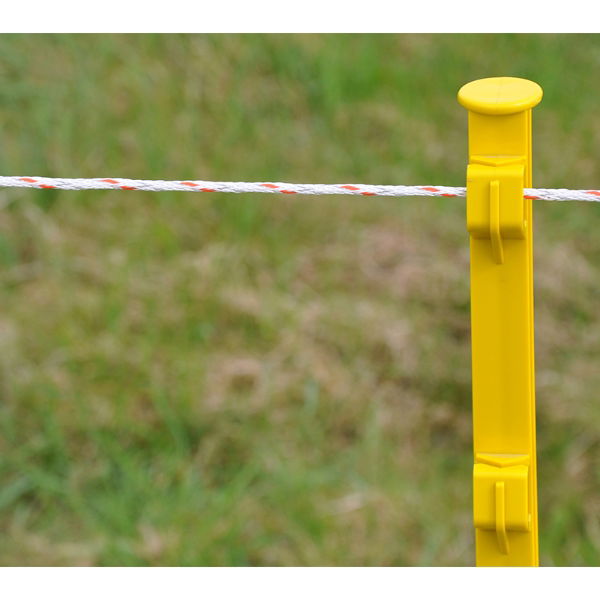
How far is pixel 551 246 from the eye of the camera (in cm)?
300

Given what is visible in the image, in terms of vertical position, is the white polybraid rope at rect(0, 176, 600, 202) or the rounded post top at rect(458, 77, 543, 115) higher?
the rounded post top at rect(458, 77, 543, 115)

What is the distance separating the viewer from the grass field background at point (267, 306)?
2473 mm

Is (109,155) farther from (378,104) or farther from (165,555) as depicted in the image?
(165,555)

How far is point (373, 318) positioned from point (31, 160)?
1161 mm

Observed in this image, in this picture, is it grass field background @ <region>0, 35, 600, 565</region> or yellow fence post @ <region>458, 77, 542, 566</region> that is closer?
yellow fence post @ <region>458, 77, 542, 566</region>

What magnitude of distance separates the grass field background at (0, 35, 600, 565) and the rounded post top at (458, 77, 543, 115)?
4.69 feet

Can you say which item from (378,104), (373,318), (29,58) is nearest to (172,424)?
(373,318)

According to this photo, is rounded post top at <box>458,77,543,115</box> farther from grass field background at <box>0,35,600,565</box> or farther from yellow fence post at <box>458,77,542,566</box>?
grass field background at <box>0,35,600,565</box>

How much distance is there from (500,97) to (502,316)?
0.24 metres

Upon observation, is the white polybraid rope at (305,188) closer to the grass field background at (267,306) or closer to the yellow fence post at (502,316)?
the yellow fence post at (502,316)

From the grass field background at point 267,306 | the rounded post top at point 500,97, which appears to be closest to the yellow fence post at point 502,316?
the rounded post top at point 500,97

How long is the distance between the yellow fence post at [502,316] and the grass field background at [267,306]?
46.2 inches

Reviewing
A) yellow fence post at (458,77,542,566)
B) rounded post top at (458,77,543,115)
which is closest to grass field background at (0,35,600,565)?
yellow fence post at (458,77,542,566)

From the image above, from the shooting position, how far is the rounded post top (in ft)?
3.79
